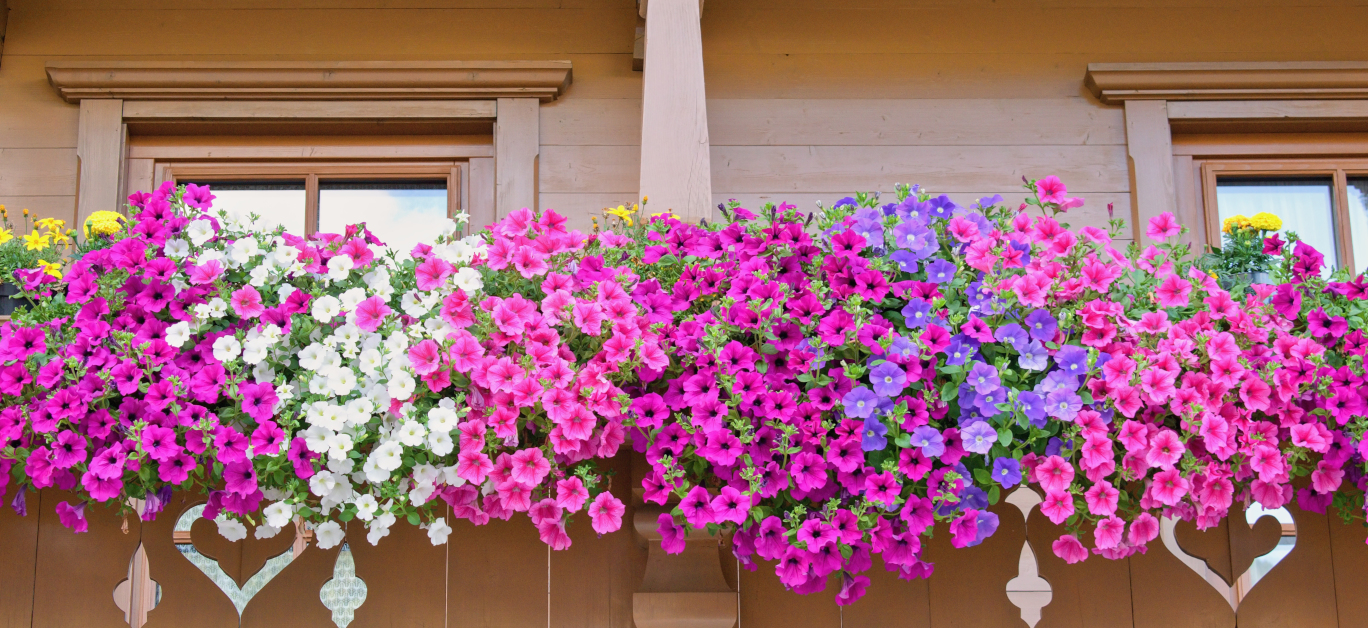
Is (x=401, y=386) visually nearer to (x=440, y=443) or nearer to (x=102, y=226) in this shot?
(x=440, y=443)

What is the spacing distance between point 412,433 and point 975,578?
88 centimetres

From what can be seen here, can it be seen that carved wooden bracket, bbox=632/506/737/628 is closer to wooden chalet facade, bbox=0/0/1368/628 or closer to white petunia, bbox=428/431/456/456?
white petunia, bbox=428/431/456/456

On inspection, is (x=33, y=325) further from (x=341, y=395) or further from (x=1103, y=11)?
(x=1103, y=11)

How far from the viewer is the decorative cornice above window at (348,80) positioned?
9.36 feet

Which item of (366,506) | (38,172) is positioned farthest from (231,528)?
(38,172)

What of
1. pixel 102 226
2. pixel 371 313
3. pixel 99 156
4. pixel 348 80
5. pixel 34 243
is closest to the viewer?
pixel 371 313

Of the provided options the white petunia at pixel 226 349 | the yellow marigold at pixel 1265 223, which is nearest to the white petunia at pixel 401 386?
the white petunia at pixel 226 349

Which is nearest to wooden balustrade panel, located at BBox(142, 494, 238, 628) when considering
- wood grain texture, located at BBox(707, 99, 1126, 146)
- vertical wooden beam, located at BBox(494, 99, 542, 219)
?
vertical wooden beam, located at BBox(494, 99, 542, 219)

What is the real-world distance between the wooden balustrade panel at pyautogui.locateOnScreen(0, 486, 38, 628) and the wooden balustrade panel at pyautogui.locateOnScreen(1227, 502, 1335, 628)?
1.85 m

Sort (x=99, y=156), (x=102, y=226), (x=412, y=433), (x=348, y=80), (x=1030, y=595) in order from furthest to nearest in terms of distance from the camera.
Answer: (x=348, y=80) < (x=99, y=156) < (x=102, y=226) < (x=1030, y=595) < (x=412, y=433)

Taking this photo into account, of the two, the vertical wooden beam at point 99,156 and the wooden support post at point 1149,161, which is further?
the wooden support post at point 1149,161

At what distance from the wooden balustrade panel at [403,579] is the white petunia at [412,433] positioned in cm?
27

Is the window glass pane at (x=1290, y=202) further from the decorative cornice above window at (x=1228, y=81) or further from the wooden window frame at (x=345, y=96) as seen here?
the wooden window frame at (x=345, y=96)

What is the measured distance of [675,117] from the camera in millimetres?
2129
